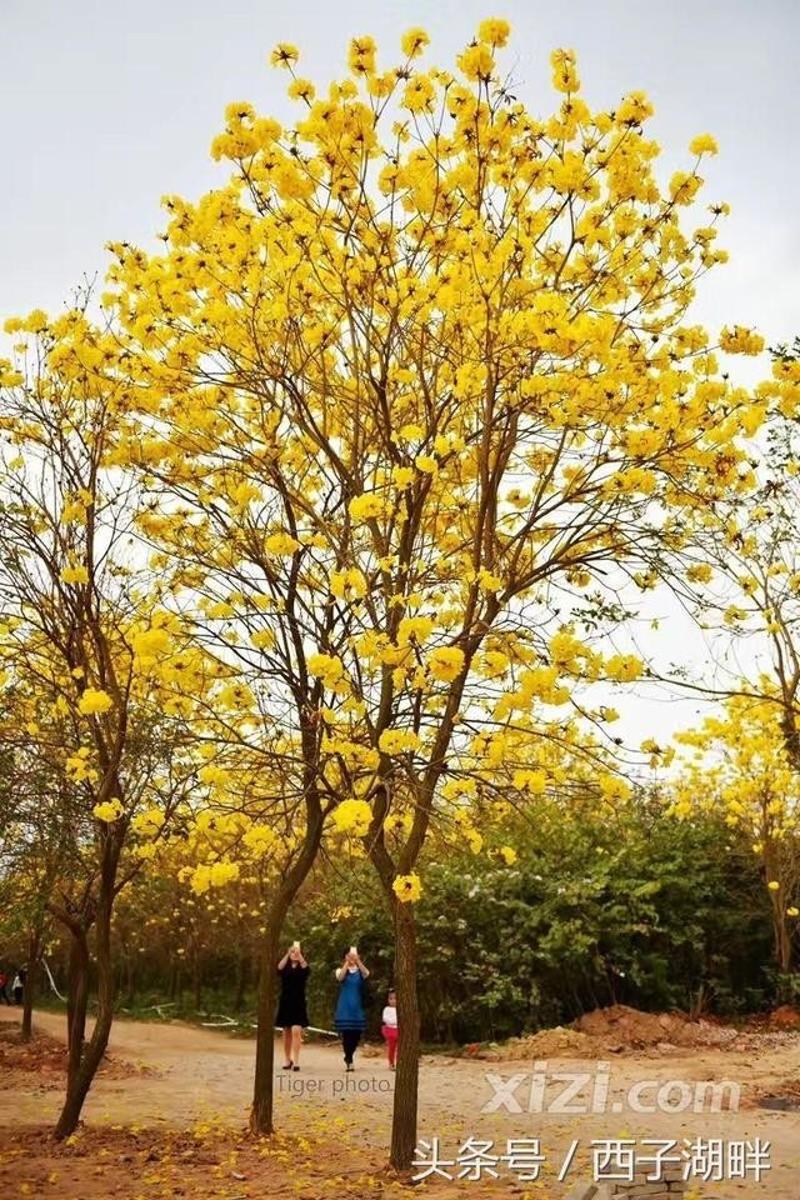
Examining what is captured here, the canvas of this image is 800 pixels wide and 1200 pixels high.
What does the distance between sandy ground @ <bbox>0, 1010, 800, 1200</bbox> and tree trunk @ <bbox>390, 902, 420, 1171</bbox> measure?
255 mm

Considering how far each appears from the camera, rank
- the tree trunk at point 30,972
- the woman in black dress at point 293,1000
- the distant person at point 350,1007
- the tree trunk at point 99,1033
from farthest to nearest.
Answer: the tree trunk at point 30,972 < the distant person at point 350,1007 < the woman in black dress at point 293,1000 < the tree trunk at point 99,1033

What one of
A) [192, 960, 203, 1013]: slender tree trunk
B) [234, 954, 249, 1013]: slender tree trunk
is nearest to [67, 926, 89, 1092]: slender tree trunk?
[234, 954, 249, 1013]: slender tree trunk

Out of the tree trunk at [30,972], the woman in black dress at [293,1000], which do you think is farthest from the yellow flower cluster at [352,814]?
the tree trunk at [30,972]

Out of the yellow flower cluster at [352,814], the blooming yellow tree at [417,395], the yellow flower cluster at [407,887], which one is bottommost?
the yellow flower cluster at [407,887]

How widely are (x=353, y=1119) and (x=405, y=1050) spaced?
9.50 ft

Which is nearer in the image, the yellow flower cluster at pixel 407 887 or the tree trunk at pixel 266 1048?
the yellow flower cluster at pixel 407 887

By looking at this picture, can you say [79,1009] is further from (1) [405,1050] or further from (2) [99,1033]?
(1) [405,1050]

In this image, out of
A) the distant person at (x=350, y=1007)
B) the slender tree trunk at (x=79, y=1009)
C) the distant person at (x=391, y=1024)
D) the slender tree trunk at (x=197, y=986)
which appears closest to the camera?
the slender tree trunk at (x=79, y=1009)

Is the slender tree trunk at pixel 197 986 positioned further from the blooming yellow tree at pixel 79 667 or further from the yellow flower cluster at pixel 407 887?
the yellow flower cluster at pixel 407 887

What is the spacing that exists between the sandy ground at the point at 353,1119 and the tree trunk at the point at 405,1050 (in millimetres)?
255

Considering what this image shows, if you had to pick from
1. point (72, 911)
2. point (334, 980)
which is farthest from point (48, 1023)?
point (72, 911)

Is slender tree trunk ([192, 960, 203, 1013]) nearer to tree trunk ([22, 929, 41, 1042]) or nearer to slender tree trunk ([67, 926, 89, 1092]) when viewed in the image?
tree trunk ([22, 929, 41, 1042])

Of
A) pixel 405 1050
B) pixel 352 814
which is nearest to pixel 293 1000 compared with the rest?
pixel 405 1050

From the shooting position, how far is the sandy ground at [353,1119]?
633 centimetres
